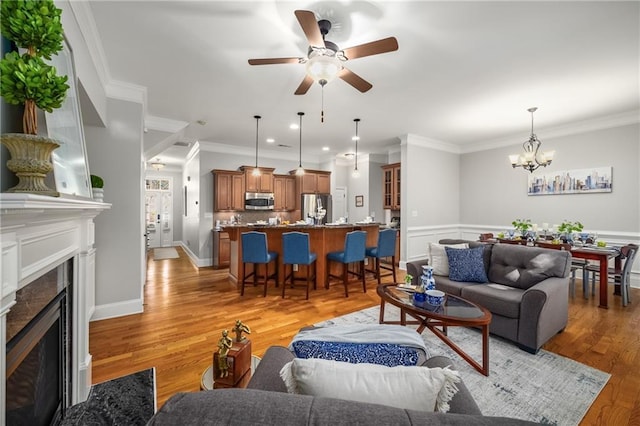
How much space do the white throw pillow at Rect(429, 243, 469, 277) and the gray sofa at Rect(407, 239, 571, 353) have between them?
0.43 ft

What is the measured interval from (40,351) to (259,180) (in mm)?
5474

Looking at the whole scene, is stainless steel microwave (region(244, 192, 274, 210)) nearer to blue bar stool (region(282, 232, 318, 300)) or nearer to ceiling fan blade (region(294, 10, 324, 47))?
blue bar stool (region(282, 232, 318, 300))

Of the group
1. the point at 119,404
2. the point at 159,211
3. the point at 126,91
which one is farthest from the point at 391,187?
the point at 159,211

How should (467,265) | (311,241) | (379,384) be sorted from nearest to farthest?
(379,384) < (467,265) < (311,241)

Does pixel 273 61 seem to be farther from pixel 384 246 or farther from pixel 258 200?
pixel 258 200

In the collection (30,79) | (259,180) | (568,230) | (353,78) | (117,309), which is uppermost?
(353,78)

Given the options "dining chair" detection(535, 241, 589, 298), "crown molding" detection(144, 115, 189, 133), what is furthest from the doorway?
"dining chair" detection(535, 241, 589, 298)

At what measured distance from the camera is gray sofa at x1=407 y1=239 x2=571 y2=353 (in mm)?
2354

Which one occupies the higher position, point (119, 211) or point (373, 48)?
point (373, 48)

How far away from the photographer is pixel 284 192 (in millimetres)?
7133

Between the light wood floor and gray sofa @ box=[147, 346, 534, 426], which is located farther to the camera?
the light wood floor

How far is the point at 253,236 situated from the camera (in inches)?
153

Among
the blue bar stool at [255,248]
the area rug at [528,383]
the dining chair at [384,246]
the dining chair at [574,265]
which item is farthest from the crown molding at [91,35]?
the dining chair at [574,265]

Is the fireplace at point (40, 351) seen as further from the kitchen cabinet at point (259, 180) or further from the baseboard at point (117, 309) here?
the kitchen cabinet at point (259, 180)
